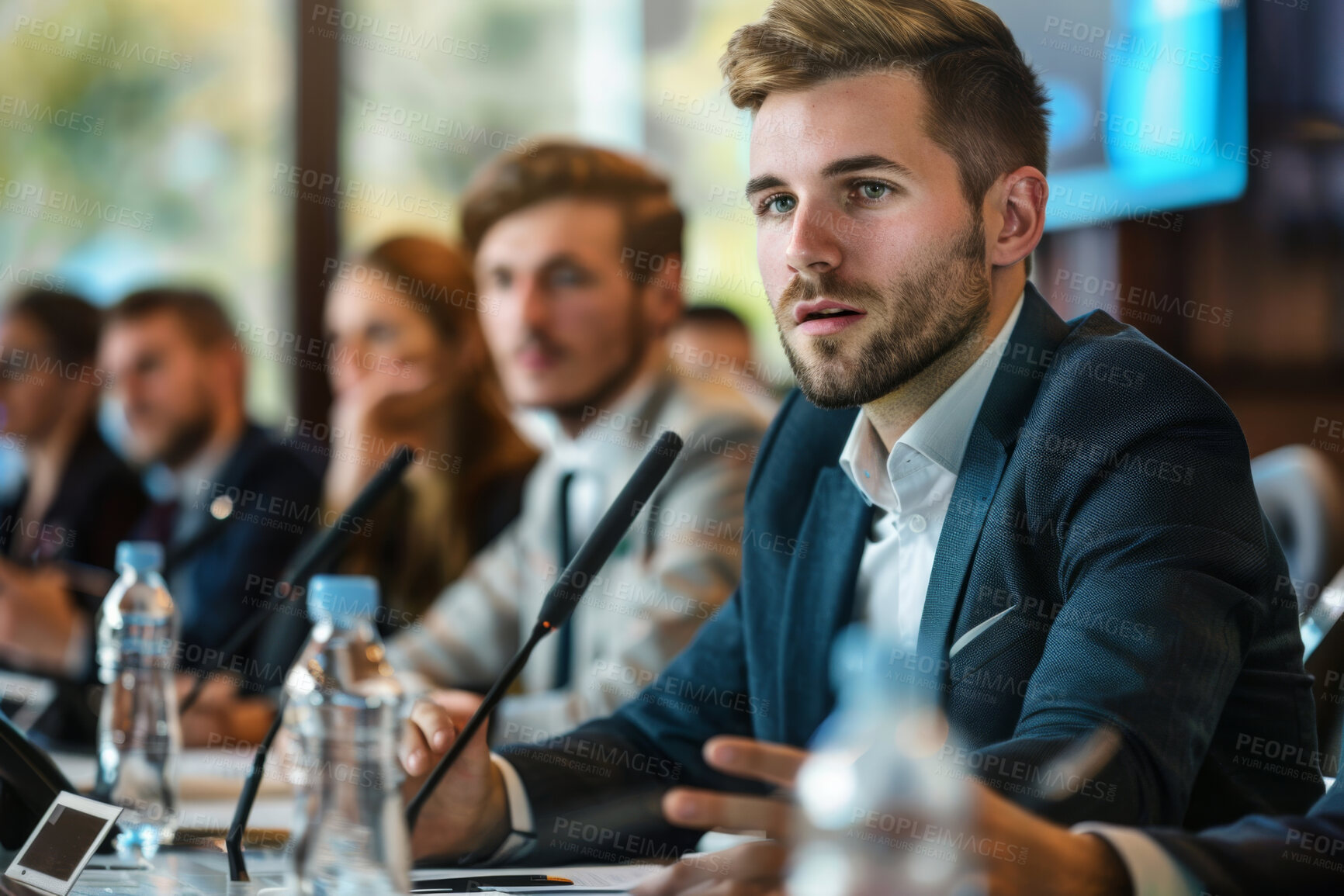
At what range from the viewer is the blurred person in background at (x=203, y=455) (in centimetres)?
262

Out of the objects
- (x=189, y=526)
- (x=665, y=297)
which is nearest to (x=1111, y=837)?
(x=665, y=297)

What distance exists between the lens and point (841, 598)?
48.0 inches

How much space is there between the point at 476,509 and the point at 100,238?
2147 millimetres

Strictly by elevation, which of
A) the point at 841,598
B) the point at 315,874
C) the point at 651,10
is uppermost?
the point at 651,10

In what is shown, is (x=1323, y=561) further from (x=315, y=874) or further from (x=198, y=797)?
(x=198, y=797)

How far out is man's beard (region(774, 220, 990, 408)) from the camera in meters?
1.17

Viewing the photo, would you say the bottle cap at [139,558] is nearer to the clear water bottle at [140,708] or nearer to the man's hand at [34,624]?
the clear water bottle at [140,708]

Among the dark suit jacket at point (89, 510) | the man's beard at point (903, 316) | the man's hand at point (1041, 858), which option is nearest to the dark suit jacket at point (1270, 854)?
the man's hand at point (1041, 858)

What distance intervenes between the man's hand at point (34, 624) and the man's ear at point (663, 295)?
1190 mm

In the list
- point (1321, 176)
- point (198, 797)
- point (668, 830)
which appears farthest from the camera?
point (1321, 176)

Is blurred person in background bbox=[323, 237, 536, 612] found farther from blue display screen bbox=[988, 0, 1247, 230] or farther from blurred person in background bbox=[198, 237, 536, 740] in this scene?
blue display screen bbox=[988, 0, 1247, 230]

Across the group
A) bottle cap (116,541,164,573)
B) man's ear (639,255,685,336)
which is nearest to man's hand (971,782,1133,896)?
bottle cap (116,541,164,573)

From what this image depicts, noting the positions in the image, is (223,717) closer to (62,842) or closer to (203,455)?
(203,455)

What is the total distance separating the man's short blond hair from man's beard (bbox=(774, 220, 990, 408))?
7 centimetres
